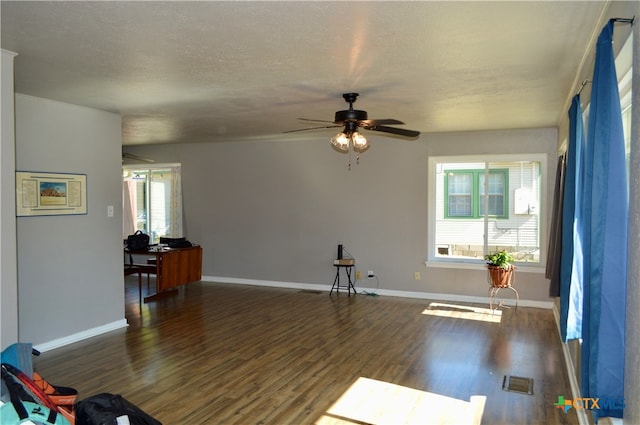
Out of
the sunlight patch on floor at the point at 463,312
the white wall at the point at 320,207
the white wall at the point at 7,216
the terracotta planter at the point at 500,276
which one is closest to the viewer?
the white wall at the point at 7,216

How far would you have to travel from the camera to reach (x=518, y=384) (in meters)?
3.78

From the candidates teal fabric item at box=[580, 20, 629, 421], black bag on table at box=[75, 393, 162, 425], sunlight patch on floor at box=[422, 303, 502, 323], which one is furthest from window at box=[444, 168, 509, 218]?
black bag on table at box=[75, 393, 162, 425]

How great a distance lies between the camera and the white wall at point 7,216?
3123 millimetres

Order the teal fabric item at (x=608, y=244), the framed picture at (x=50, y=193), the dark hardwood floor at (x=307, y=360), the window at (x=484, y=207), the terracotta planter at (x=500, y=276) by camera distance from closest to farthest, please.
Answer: the teal fabric item at (x=608, y=244), the dark hardwood floor at (x=307, y=360), the framed picture at (x=50, y=193), the terracotta planter at (x=500, y=276), the window at (x=484, y=207)

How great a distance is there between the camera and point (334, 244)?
7.71m

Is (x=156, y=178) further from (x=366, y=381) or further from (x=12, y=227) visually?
(x=366, y=381)

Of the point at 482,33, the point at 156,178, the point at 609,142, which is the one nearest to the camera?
the point at 609,142

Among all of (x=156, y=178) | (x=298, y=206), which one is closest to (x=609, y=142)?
(x=298, y=206)

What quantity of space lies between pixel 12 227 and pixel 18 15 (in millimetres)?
1422

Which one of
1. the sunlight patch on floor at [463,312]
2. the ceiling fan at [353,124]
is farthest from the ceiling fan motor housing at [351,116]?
the sunlight patch on floor at [463,312]

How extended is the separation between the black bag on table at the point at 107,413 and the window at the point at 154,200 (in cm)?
658

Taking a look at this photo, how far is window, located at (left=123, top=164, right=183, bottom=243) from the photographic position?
29.1ft

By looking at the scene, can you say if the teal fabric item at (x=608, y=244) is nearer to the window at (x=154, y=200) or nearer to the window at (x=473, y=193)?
the window at (x=473, y=193)

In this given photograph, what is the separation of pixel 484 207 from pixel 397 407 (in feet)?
14.0
